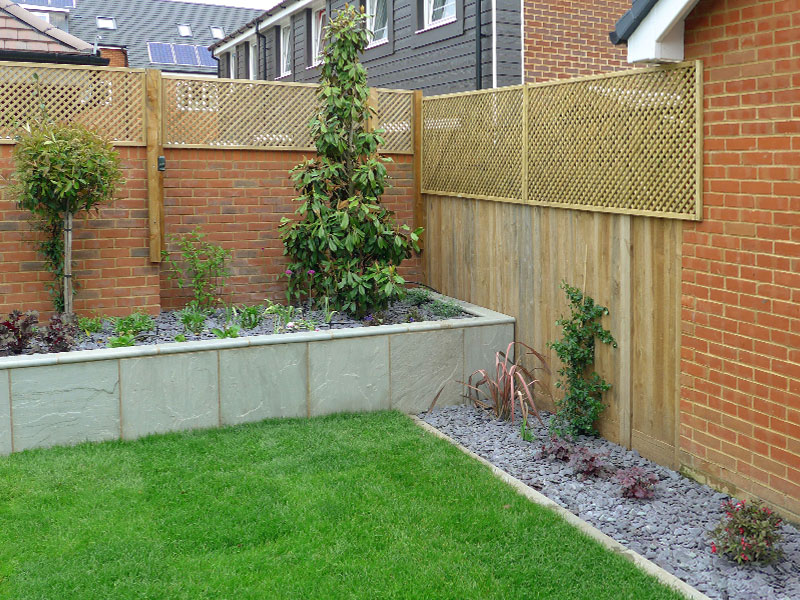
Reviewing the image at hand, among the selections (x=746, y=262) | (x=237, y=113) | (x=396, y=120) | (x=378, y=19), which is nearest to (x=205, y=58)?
(x=378, y=19)

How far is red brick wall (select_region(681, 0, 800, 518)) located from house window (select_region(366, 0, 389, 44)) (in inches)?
406

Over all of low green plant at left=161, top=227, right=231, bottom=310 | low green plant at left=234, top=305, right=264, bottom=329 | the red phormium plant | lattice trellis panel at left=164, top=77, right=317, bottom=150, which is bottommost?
the red phormium plant

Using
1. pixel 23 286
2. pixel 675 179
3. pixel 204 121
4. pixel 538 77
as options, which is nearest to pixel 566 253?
pixel 675 179

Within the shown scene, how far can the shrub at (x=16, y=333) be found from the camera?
5.89 m

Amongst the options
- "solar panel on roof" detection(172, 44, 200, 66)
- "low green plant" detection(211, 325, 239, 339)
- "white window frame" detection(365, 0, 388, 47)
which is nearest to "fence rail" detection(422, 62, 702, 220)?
"low green plant" detection(211, 325, 239, 339)

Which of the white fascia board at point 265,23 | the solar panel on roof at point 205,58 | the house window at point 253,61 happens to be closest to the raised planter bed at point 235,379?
the white fascia board at point 265,23

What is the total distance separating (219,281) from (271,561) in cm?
421

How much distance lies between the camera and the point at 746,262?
15.1 ft

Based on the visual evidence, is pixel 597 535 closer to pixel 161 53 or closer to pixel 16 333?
pixel 16 333

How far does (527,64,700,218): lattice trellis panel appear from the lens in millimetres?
4969

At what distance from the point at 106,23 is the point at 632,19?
3322 cm

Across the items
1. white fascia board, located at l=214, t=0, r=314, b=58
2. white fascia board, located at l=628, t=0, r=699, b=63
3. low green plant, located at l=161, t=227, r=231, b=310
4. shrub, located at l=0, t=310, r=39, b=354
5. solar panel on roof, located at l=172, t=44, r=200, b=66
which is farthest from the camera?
solar panel on roof, located at l=172, t=44, r=200, b=66

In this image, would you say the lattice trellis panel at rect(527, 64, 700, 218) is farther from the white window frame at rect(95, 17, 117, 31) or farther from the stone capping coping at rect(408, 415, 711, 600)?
the white window frame at rect(95, 17, 117, 31)

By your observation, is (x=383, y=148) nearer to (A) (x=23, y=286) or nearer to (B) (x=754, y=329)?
(A) (x=23, y=286)
